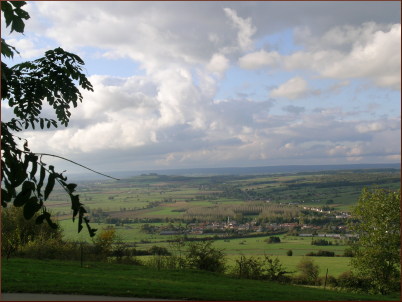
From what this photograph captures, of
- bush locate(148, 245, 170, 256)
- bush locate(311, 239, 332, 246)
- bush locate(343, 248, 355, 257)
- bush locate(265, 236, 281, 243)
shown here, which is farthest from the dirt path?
bush locate(311, 239, 332, 246)

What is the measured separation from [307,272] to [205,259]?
12.5 metres

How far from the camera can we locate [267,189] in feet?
428

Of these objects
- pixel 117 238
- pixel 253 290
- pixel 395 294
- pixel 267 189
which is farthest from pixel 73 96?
pixel 267 189

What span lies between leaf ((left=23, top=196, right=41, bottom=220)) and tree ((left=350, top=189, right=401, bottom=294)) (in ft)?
104

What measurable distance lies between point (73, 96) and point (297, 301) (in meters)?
12.7

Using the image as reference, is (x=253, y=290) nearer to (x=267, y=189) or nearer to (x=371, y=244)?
(x=371, y=244)

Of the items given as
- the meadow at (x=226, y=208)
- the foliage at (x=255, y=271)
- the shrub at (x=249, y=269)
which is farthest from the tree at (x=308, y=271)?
the shrub at (x=249, y=269)

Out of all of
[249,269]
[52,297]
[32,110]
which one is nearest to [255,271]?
[249,269]

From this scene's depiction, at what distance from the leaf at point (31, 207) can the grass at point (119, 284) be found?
12489mm

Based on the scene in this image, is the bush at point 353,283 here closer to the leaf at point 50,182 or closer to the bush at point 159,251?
the bush at point 159,251

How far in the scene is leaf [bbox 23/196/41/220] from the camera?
1.99 m

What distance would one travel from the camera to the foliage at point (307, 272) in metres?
30.2

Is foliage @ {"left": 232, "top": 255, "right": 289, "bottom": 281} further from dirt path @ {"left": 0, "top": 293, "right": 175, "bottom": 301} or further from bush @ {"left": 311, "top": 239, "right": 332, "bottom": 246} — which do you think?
bush @ {"left": 311, "top": 239, "right": 332, "bottom": 246}

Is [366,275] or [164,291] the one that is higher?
[164,291]
